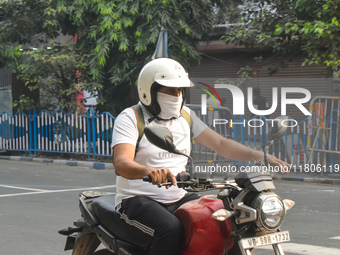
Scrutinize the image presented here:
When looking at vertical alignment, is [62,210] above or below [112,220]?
below

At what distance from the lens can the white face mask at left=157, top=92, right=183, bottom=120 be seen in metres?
3.57

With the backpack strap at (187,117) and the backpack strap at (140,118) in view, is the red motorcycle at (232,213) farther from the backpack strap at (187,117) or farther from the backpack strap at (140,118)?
the backpack strap at (187,117)

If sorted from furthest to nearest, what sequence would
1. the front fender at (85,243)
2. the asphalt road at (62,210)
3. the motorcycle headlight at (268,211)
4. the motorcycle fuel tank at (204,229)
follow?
the asphalt road at (62,210)
the front fender at (85,243)
the motorcycle fuel tank at (204,229)
the motorcycle headlight at (268,211)

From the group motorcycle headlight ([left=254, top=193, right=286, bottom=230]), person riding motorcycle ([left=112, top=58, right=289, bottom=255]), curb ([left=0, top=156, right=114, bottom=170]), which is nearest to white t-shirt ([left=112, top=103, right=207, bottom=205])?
person riding motorcycle ([left=112, top=58, right=289, bottom=255])

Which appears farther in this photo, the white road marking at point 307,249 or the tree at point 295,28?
the tree at point 295,28

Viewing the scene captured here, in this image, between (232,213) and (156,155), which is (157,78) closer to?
(156,155)

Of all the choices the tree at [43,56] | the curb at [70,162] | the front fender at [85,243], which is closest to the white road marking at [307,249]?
the front fender at [85,243]

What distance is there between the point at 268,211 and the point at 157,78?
1.00 meters

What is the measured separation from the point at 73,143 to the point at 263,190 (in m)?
14.5

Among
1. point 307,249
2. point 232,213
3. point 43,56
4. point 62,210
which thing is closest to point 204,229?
point 232,213

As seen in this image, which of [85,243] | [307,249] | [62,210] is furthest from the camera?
[62,210]

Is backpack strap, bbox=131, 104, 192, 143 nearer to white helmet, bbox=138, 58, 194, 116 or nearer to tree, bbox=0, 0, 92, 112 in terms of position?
white helmet, bbox=138, 58, 194, 116

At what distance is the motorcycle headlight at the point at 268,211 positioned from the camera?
288cm

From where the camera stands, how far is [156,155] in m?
3.61
